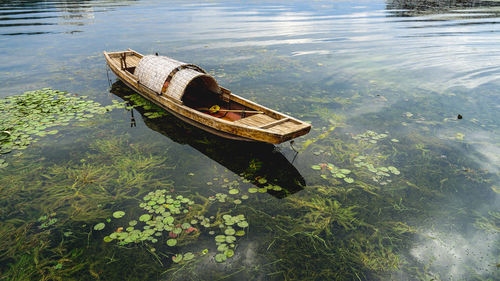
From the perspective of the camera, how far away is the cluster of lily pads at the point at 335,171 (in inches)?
267

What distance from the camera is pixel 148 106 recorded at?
10758 mm

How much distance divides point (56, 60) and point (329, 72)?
15.3 m

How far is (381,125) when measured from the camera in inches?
365

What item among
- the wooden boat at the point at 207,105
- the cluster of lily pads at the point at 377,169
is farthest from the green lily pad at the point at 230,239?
the cluster of lily pads at the point at 377,169

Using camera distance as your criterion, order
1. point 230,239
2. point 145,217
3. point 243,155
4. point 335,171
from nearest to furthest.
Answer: point 230,239 < point 145,217 < point 335,171 < point 243,155

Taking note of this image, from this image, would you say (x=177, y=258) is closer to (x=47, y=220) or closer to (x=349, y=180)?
(x=47, y=220)

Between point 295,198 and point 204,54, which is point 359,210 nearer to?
point 295,198

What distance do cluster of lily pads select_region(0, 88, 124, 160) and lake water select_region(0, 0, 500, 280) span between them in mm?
505

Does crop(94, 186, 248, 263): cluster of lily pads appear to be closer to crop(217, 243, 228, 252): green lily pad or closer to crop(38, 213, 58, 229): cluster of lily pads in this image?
crop(217, 243, 228, 252): green lily pad

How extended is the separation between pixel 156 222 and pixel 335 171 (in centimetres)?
446

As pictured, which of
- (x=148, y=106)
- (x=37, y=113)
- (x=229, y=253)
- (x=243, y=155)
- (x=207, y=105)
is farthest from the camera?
(x=148, y=106)

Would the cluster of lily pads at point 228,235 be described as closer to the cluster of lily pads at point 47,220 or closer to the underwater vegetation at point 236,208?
the underwater vegetation at point 236,208

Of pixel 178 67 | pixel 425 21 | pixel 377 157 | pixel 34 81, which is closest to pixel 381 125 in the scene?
pixel 377 157

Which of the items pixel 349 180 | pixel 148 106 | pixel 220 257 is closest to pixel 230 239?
pixel 220 257
